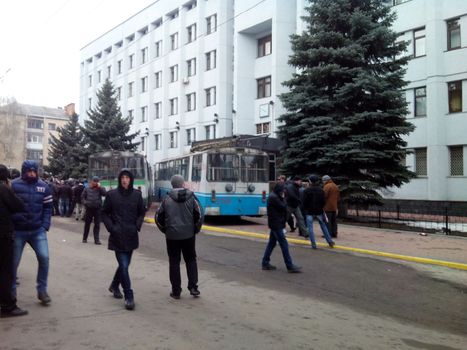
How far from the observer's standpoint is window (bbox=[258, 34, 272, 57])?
122ft

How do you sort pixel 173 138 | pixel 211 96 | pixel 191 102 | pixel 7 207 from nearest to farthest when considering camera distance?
pixel 7 207, pixel 211 96, pixel 191 102, pixel 173 138

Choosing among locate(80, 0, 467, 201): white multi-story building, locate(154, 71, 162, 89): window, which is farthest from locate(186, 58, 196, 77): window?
locate(154, 71, 162, 89): window

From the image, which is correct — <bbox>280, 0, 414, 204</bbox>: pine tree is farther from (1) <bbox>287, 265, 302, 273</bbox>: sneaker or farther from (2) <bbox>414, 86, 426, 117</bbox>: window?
(1) <bbox>287, 265, 302, 273</bbox>: sneaker

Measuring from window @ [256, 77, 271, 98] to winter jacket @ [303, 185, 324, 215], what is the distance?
25.7 meters

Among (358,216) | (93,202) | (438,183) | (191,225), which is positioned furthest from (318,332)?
(438,183)

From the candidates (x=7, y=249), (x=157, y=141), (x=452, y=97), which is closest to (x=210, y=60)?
(x=157, y=141)

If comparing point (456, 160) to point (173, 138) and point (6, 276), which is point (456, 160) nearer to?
point (6, 276)

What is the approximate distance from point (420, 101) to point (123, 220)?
23688 millimetres

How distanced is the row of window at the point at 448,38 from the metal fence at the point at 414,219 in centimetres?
1039

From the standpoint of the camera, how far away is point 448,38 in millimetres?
25047

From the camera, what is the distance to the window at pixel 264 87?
3706cm

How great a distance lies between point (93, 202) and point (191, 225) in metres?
7.17

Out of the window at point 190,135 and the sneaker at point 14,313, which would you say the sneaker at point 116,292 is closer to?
the sneaker at point 14,313

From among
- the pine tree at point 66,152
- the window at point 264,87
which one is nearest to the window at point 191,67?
the window at point 264,87
